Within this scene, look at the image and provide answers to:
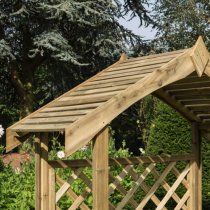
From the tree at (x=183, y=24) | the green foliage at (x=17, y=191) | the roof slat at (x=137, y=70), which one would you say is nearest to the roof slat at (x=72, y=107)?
the roof slat at (x=137, y=70)

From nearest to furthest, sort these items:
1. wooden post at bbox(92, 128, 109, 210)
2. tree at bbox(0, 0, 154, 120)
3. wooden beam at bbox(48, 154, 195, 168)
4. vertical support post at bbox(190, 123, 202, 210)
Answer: wooden post at bbox(92, 128, 109, 210)
wooden beam at bbox(48, 154, 195, 168)
vertical support post at bbox(190, 123, 202, 210)
tree at bbox(0, 0, 154, 120)

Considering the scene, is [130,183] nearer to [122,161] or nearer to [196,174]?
[196,174]

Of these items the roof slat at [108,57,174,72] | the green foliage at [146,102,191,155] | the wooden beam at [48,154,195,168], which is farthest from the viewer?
the green foliage at [146,102,191,155]

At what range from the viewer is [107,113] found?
3250mm

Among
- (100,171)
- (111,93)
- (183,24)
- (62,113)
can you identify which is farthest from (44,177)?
(183,24)

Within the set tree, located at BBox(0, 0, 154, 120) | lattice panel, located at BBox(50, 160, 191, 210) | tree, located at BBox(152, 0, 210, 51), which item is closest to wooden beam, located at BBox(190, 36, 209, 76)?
lattice panel, located at BBox(50, 160, 191, 210)

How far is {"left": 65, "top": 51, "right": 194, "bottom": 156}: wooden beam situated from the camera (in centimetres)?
300

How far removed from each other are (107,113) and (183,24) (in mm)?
14383

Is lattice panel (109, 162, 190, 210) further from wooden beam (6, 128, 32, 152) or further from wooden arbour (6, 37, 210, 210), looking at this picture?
wooden beam (6, 128, 32, 152)

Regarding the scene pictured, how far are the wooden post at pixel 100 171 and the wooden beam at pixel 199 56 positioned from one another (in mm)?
995

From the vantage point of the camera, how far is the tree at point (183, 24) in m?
16.8

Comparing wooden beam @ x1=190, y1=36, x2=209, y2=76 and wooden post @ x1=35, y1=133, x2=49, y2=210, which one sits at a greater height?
wooden beam @ x1=190, y1=36, x2=209, y2=76

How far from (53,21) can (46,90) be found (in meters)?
2.41

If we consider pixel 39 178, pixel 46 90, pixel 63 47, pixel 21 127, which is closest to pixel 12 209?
pixel 39 178
